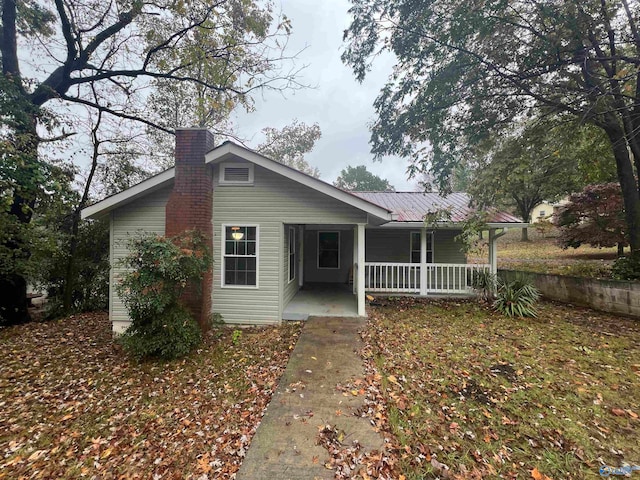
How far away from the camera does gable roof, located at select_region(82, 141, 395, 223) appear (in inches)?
254

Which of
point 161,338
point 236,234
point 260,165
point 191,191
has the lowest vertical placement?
point 161,338

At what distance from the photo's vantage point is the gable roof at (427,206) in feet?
29.1

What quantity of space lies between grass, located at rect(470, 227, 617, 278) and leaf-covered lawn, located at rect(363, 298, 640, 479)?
3.59m

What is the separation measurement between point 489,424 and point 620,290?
7.00 meters

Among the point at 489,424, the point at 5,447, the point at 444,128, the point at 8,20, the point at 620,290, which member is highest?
the point at 8,20

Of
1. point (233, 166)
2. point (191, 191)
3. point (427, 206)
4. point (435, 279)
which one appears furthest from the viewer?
point (427, 206)

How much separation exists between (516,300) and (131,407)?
9351 mm

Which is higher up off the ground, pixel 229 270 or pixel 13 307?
pixel 229 270

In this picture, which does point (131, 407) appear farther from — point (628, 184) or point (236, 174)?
point (628, 184)

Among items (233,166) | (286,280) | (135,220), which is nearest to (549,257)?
(286,280)

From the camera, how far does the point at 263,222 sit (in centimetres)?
700

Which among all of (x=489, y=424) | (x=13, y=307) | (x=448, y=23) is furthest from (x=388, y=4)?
(x=13, y=307)

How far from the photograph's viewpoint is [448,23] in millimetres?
7004

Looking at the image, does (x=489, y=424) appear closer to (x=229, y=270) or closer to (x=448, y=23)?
(x=229, y=270)
